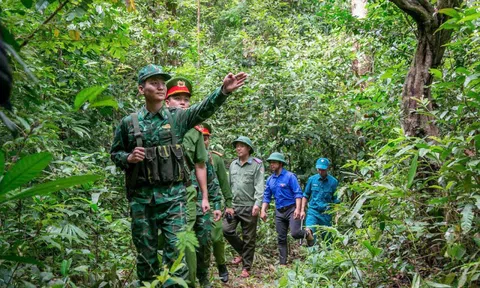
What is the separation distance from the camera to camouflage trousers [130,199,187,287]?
4059mm

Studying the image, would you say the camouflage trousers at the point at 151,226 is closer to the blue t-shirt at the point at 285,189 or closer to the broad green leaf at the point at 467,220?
the broad green leaf at the point at 467,220

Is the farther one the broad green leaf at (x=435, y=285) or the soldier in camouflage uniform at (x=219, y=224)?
the soldier in camouflage uniform at (x=219, y=224)

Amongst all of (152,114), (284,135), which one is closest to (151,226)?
(152,114)

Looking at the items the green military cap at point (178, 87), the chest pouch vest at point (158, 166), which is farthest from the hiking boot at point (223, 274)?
the chest pouch vest at point (158, 166)

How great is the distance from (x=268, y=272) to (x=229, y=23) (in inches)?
518

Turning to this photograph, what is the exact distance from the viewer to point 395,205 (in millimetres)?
3953

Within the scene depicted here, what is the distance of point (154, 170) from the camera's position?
4051 mm

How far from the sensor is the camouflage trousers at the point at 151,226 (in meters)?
4.06

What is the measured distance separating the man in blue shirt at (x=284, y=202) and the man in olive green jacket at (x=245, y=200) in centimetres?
45

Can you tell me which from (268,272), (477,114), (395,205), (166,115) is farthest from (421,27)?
(268,272)

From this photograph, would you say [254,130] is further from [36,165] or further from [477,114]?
[36,165]

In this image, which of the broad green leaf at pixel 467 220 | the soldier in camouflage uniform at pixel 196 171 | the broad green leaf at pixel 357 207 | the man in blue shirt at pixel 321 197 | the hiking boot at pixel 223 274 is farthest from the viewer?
the man in blue shirt at pixel 321 197

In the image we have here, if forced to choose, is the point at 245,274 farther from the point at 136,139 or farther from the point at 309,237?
the point at 136,139

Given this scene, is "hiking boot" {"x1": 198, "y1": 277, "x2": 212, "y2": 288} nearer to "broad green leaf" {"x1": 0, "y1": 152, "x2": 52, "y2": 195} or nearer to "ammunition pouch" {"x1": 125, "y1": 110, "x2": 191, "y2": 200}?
"ammunition pouch" {"x1": 125, "y1": 110, "x2": 191, "y2": 200}
